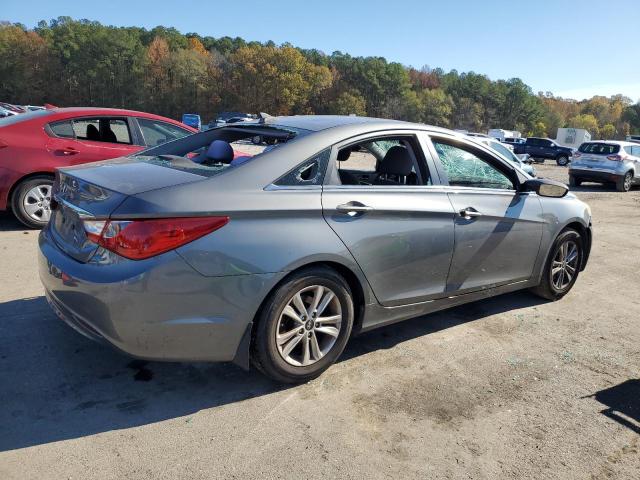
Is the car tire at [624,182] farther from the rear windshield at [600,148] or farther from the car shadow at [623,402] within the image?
→ the car shadow at [623,402]

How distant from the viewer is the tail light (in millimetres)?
2584

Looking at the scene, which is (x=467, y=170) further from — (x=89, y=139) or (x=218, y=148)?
(x=89, y=139)

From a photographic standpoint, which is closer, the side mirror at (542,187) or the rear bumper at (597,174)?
the side mirror at (542,187)

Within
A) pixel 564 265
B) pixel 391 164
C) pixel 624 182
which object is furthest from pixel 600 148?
pixel 391 164

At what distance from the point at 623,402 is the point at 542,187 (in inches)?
73.7

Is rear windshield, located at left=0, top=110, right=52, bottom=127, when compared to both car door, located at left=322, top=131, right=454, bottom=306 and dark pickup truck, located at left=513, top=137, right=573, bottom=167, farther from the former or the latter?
dark pickup truck, located at left=513, top=137, right=573, bottom=167

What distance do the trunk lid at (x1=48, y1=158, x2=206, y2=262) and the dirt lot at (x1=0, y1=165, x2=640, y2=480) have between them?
0.81 metres

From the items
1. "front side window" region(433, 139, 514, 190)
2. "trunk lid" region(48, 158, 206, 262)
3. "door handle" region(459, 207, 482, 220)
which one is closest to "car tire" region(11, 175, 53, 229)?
"trunk lid" region(48, 158, 206, 262)

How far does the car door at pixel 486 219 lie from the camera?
384 centimetres

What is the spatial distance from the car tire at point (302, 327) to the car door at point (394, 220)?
261mm

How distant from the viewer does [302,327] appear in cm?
307

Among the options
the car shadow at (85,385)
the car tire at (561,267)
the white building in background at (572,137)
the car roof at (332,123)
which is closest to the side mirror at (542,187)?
the car tire at (561,267)

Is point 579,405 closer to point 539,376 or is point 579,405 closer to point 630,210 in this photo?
point 539,376

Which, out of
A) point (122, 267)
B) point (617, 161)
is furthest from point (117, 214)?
point (617, 161)
